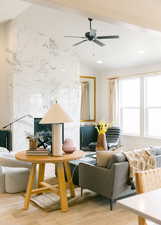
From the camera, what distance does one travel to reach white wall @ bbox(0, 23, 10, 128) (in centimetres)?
646

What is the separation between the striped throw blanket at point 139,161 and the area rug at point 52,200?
0.76 meters

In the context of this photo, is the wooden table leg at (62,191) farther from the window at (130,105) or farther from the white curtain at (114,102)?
the white curtain at (114,102)

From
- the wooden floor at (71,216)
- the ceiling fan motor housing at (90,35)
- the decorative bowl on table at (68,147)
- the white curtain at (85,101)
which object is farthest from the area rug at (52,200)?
the white curtain at (85,101)

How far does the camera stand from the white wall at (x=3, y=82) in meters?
6.46

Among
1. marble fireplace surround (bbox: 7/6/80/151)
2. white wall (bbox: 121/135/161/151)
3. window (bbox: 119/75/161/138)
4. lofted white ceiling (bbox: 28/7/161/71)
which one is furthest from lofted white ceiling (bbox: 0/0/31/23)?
white wall (bbox: 121/135/161/151)

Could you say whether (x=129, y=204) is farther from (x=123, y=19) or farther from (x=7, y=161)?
(x=7, y=161)

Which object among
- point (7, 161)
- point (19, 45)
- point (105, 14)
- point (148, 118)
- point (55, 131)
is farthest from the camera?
point (148, 118)

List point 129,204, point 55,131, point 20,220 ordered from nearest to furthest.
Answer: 1. point 129,204
2. point 20,220
3. point 55,131

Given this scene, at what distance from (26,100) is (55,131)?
3292 millimetres

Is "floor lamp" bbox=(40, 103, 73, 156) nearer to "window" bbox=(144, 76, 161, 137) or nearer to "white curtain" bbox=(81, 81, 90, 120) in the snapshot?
"window" bbox=(144, 76, 161, 137)

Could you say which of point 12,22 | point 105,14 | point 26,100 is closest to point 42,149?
point 105,14

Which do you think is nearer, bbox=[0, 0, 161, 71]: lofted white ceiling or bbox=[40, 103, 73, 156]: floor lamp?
bbox=[40, 103, 73, 156]: floor lamp

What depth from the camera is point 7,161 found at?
12.7ft

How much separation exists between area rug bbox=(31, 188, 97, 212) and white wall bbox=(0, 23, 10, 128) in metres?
3.16
